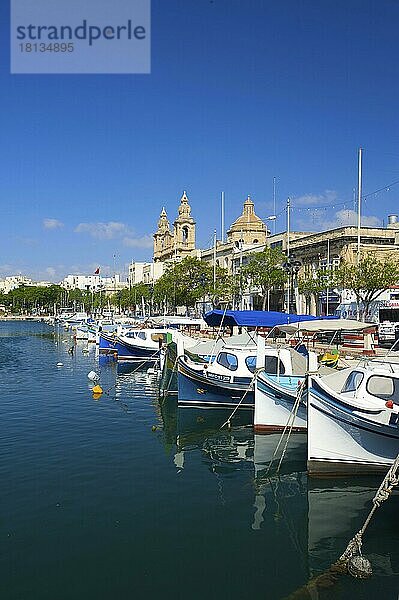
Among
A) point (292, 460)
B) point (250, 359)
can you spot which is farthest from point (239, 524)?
point (250, 359)

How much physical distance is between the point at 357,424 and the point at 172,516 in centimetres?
581

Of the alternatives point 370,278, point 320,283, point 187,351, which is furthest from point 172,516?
point 320,283

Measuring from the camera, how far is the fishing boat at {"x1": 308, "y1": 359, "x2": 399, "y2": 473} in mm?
16250

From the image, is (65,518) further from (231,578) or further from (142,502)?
(231,578)

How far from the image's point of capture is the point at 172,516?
1487 cm

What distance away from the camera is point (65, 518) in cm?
1458

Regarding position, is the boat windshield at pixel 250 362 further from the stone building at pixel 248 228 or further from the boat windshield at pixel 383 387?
the stone building at pixel 248 228

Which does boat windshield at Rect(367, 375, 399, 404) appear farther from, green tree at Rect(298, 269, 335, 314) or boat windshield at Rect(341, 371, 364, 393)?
green tree at Rect(298, 269, 335, 314)

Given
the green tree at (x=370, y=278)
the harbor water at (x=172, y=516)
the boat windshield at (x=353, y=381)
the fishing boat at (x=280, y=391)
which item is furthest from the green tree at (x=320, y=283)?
the boat windshield at (x=353, y=381)

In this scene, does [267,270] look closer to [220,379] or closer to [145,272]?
[220,379]

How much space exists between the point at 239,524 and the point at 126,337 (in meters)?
39.6

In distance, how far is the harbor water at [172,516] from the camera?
1159cm

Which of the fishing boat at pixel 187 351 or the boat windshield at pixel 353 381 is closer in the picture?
the boat windshield at pixel 353 381

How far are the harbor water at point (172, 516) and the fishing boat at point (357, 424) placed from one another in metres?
0.68
